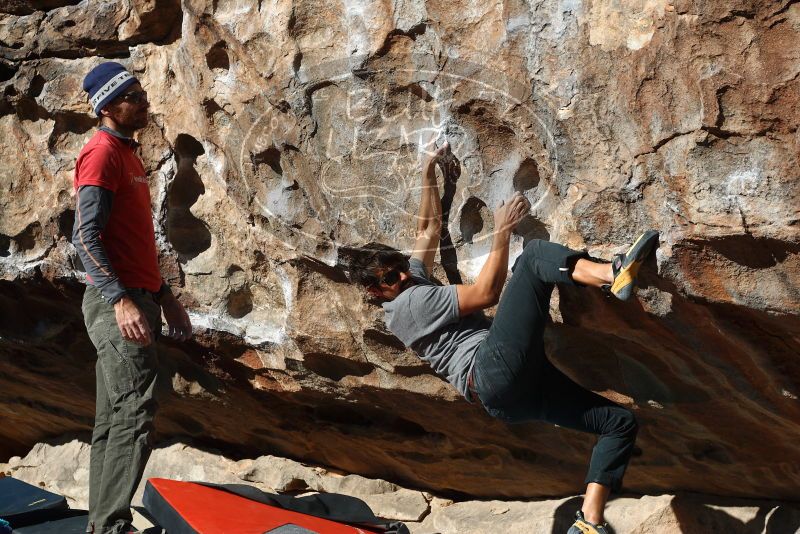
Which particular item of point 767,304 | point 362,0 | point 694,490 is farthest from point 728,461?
point 362,0

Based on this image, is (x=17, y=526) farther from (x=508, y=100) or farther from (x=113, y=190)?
(x=508, y=100)

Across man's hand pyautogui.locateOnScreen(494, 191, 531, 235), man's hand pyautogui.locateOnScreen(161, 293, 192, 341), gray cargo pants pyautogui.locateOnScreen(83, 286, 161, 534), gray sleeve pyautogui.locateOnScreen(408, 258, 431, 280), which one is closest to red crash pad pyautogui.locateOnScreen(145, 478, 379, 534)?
gray cargo pants pyautogui.locateOnScreen(83, 286, 161, 534)

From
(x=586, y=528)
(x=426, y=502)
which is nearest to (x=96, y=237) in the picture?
(x=586, y=528)

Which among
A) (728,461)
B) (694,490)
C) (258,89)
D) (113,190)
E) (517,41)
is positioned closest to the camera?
(517,41)

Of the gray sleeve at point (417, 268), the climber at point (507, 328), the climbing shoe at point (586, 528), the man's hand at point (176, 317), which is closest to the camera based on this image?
the climber at point (507, 328)

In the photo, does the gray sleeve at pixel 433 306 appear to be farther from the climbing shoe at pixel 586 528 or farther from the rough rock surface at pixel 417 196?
the climbing shoe at pixel 586 528

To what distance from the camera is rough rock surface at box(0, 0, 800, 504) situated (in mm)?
2707

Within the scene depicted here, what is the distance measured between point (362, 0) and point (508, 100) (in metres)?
0.59

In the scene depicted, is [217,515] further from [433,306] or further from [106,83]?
[106,83]

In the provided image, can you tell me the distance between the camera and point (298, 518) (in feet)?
11.6

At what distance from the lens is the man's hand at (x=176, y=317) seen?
363 centimetres

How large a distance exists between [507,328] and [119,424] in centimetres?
132

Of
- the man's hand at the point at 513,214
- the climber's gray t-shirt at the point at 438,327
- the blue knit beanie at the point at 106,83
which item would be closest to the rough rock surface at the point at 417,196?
the man's hand at the point at 513,214

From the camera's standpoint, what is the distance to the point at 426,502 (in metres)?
4.62
